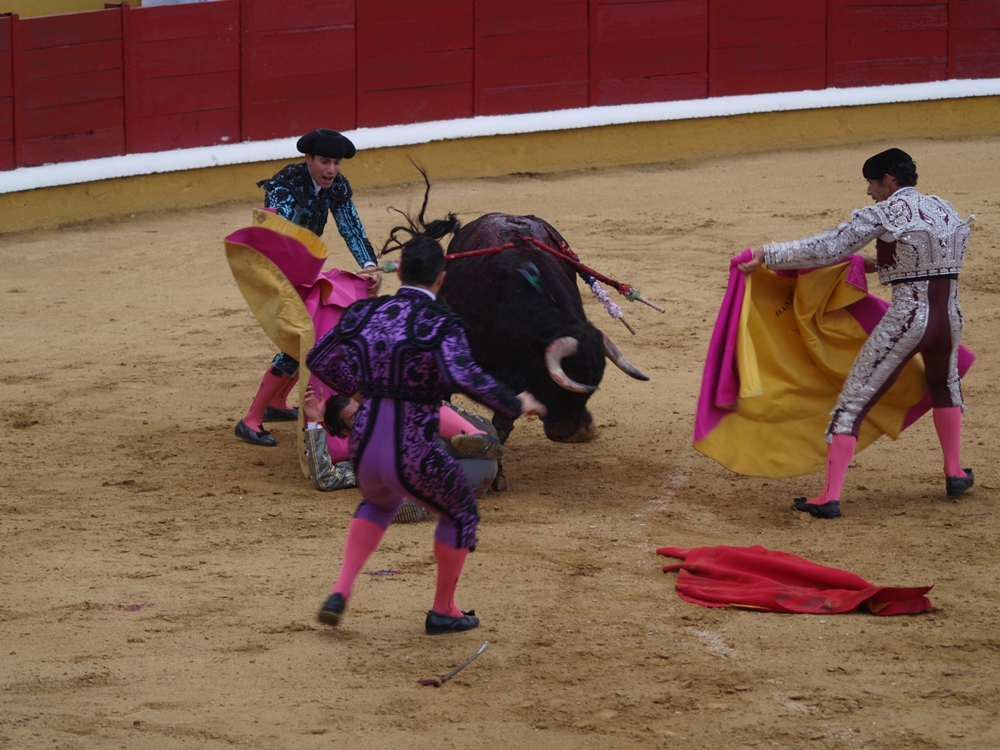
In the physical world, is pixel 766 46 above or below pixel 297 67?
above

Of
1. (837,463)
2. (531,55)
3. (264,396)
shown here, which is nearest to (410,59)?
(531,55)

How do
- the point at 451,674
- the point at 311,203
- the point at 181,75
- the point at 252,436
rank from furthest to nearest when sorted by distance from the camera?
the point at 181,75 < the point at 252,436 < the point at 311,203 < the point at 451,674

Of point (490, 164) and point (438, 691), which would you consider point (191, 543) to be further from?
point (490, 164)

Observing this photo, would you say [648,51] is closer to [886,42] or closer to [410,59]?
[410,59]

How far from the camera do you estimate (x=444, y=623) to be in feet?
10.9

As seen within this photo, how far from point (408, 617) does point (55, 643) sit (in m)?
0.89

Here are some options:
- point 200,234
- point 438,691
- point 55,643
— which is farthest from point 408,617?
point 200,234

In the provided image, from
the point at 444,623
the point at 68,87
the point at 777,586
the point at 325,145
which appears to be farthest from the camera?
the point at 68,87

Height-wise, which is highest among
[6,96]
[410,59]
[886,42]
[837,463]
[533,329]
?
[886,42]

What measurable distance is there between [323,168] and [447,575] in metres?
2.09

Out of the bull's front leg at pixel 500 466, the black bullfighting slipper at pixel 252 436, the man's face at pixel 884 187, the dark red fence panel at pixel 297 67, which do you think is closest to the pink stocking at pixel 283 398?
the black bullfighting slipper at pixel 252 436

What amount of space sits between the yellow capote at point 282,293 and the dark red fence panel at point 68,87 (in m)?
4.55

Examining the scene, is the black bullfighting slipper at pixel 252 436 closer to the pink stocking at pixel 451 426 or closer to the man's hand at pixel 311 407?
the man's hand at pixel 311 407

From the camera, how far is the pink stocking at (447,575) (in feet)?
10.6
